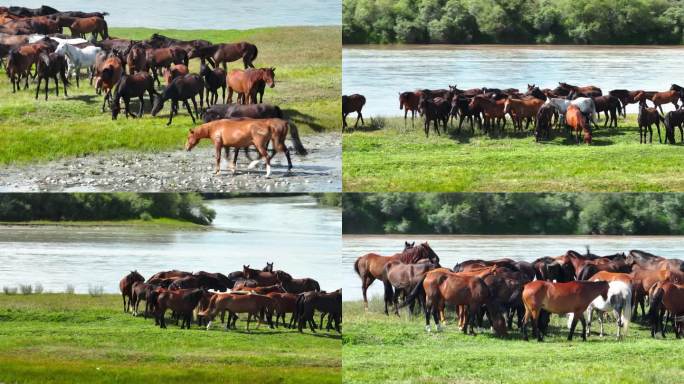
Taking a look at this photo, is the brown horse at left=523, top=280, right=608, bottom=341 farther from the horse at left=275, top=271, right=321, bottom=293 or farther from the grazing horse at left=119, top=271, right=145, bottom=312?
the grazing horse at left=119, top=271, right=145, bottom=312

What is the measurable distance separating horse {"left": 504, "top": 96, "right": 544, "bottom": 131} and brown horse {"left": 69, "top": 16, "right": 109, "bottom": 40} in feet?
22.7

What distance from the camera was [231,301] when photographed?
17.7 m

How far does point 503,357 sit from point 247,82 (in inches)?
246

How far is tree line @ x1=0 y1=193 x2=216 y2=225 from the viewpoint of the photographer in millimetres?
20281

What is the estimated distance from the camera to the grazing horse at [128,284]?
1883 centimetres

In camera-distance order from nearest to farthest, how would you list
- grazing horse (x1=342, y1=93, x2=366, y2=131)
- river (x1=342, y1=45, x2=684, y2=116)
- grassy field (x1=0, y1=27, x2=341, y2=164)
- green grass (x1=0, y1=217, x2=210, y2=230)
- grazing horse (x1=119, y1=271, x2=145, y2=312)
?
1. grazing horse (x1=119, y1=271, x2=145, y2=312)
2. grassy field (x1=0, y1=27, x2=341, y2=164)
3. green grass (x1=0, y1=217, x2=210, y2=230)
4. grazing horse (x1=342, y1=93, x2=366, y2=131)
5. river (x1=342, y1=45, x2=684, y2=116)

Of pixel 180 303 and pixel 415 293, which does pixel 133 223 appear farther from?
pixel 415 293

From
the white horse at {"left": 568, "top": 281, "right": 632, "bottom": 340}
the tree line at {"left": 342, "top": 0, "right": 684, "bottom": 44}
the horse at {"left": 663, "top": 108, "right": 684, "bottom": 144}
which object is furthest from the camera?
the tree line at {"left": 342, "top": 0, "right": 684, "bottom": 44}

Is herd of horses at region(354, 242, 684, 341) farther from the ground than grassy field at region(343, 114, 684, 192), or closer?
closer

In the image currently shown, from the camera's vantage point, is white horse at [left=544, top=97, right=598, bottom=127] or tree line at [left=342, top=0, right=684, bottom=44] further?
tree line at [left=342, top=0, right=684, bottom=44]

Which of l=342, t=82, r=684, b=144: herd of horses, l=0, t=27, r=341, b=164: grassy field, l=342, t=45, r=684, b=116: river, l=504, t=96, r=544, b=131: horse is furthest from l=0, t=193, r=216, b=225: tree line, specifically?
l=342, t=45, r=684, b=116: river

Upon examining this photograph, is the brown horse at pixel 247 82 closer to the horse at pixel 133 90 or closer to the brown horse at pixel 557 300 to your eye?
the horse at pixel 133 90

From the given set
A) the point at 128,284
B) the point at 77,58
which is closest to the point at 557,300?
the point at 128,284

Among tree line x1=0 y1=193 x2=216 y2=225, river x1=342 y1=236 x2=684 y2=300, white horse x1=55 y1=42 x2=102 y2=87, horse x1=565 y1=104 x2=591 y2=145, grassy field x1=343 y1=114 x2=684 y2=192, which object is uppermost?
white horse x1=55 y1=42 x2=102 y2=87
